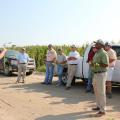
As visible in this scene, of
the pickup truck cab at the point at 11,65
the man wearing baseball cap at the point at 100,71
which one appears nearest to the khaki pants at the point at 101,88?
the man wearing baseball cap at the point at 100,71

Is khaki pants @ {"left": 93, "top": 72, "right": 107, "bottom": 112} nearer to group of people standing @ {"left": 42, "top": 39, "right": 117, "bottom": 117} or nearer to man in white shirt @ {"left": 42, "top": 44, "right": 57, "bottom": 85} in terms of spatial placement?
group of people standing @ {"left": 42, "top": 39, "right": 117, "bottom": 117}

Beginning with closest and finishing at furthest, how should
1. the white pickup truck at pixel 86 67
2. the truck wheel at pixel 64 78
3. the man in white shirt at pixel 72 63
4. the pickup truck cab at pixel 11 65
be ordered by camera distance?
the white pickup truck at pixel 86 67 → the man in white shirt at pixel 72 63 → the truck wheel at pixel 64 78 → the pickup truck cab at pixel 11 65

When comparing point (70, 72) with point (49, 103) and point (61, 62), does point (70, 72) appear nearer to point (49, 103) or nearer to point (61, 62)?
point (61, 62)

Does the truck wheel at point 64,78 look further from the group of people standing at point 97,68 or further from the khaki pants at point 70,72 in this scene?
the khaki pants at point 70,72

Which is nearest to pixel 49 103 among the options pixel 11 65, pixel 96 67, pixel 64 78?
pixel 96 67

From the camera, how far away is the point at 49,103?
12453mm

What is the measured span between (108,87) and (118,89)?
257cm

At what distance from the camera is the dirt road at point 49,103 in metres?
10.4

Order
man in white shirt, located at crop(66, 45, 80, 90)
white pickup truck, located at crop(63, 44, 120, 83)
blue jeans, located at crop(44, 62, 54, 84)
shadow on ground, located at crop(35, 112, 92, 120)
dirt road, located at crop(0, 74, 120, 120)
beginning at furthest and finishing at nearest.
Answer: blue jeans, located at crop(44, 62, 54, 84) < man in white shirt, located at crop(66, 45, 80, 90) < white pickup truck, located at crop(63, 44, 120, 83) < dirt road, located at crop(0, 74, 120, 120) < shadow on ground, located at crop(35, 112, 92, 120)

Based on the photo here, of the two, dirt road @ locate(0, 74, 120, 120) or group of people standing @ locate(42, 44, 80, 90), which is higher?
group of people standing @ locate(42, 44, 80, 90)

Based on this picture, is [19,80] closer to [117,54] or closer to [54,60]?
[54,60]

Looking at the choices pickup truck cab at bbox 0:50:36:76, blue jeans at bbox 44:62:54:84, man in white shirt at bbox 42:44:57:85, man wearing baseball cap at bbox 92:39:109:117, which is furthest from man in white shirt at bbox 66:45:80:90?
pickup truck cab at bbox 0:50:36:76

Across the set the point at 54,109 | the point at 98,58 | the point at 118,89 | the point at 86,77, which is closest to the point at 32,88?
the point at 86,77

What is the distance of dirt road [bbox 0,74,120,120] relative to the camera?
10.4 metres
